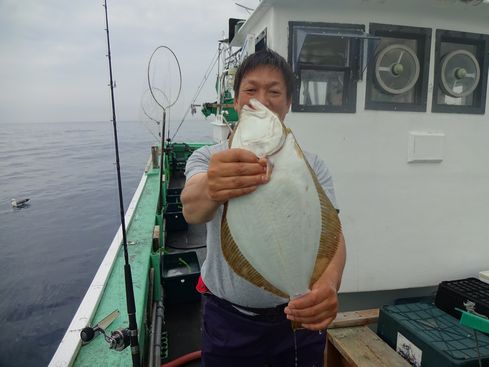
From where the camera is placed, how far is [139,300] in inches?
120

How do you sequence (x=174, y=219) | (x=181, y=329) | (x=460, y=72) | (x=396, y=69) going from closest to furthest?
(x=396, y=69), (x=460, y=72), (x=181, y=329), (x=174, y=219)

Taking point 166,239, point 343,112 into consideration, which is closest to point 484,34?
point 343,112

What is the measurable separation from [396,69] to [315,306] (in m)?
3.10

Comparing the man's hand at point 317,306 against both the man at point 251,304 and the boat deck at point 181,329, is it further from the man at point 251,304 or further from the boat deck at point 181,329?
the boat deck at point 181,329

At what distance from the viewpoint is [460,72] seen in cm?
365

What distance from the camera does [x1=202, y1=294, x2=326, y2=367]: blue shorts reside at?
1.86 metres

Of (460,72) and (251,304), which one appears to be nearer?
(251,304)

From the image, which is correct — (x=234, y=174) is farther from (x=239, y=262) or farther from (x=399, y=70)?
(x=399, y=70)

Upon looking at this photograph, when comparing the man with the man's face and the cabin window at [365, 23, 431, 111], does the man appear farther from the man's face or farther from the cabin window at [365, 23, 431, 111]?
the cabin window at [365, 23, 431, 111]

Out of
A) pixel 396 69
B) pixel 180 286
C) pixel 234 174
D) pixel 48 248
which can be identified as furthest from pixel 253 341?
pixel 48 248

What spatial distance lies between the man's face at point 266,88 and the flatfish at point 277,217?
0.44 metres

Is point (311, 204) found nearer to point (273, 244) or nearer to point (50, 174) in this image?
point (273, 244)

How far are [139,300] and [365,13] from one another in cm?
359

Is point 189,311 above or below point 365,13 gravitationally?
below
